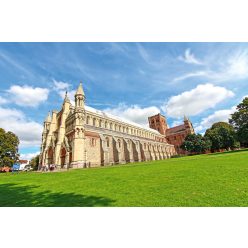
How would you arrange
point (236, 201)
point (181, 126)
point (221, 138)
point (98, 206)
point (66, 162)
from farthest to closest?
point (181, 126) → point (221, 138) → point (66, 162) → point (98, 206) → point (236, 201)

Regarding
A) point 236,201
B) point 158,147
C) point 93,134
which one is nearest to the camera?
point 236,201

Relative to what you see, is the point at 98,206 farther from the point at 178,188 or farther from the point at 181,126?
the point at 181,126

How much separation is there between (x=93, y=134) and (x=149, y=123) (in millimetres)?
61143

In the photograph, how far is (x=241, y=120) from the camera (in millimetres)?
37625

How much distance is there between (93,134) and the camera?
3488cm

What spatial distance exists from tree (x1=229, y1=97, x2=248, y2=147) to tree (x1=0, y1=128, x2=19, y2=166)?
5446 cm

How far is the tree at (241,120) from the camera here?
36531mm

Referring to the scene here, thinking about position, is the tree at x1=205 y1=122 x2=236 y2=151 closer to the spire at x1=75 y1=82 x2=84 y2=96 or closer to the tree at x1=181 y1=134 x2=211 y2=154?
the tree at x1=181 y1=134 x2=211 y2=154

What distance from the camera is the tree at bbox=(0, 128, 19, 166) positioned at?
137 feet

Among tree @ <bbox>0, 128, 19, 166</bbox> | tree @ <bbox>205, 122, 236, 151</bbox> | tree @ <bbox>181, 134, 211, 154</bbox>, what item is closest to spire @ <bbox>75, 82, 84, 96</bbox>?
tree @ <bbox>0, 128, 19, 166</bbox>

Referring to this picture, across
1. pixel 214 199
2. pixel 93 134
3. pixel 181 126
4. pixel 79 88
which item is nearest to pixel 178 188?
pixel 214 199

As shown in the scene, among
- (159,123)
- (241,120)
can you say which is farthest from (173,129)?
(241,120)

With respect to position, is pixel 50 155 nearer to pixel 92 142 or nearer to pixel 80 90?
pixel 92 142

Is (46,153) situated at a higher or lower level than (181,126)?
lower
